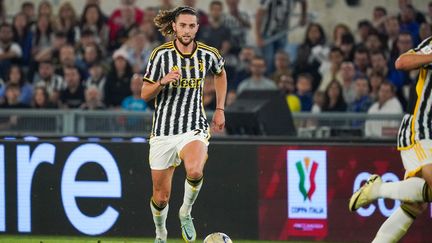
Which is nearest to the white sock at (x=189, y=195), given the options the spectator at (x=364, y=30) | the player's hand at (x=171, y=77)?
the player's hand at (x=171, y=77)

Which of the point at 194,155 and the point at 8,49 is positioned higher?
the point at 8,49

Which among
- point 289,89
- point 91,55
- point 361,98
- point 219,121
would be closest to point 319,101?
point 361,98

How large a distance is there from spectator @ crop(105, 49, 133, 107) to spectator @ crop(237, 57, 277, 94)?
158cm

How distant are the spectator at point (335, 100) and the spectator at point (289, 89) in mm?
465

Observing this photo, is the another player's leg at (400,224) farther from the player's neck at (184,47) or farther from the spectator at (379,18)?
the spectator at (379,18)

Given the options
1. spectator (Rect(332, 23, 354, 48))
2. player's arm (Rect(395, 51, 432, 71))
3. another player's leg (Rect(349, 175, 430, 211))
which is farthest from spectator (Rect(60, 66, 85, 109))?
player's arm (Rect(395, 51, 432, 71))

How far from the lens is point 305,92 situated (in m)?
17.5

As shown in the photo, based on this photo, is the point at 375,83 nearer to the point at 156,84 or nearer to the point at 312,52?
the point at 312,52

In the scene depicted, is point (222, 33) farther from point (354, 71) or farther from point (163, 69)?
point (163, 69)

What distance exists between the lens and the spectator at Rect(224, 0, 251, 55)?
754 inches

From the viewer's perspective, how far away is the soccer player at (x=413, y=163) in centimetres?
1045

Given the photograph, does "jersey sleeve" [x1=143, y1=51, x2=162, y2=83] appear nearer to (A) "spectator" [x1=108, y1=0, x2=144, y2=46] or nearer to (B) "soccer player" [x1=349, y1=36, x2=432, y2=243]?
(B) "soccer player" [x1=349, y1=36, x2=432, y2=243]

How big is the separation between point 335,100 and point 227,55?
7.05 ft

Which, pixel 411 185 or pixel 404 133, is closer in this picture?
pixel 411 185
